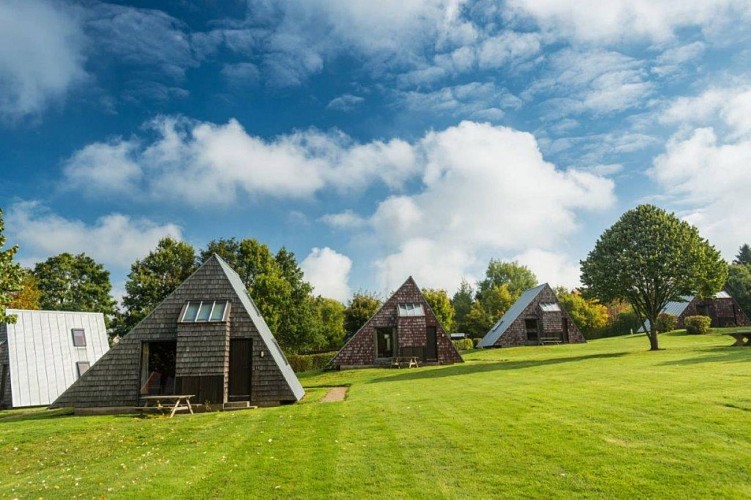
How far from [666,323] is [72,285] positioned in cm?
6692

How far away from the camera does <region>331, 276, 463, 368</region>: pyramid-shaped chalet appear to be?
35.0 m

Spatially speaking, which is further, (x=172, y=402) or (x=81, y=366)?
(x=81, y=366)

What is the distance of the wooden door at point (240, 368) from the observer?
19.3 metres

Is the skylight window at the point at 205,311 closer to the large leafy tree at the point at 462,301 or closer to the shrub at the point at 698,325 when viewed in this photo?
the shrub at the point at 698,325

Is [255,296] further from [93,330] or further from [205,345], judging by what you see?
[205,345]

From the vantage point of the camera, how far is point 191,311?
19.9m

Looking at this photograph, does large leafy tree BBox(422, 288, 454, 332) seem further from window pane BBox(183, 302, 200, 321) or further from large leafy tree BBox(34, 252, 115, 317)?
window pane BBox(183, 302, 200, 321)

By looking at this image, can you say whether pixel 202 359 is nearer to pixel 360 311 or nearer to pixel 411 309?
pixel 411 309

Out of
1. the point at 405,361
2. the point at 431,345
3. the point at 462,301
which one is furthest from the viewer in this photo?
the point at 462,301

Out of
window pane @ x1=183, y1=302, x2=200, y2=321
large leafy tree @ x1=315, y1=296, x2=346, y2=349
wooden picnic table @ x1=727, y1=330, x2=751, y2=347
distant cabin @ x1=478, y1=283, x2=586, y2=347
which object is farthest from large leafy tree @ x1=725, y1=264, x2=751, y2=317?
window pane @ x1=183, y1=302, x2=200, y2=321

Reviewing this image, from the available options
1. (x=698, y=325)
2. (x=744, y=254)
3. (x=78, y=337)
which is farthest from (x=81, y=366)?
(x=744, y=254)

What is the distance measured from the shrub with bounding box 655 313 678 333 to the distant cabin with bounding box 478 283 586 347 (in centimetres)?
894

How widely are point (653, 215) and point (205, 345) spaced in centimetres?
2689

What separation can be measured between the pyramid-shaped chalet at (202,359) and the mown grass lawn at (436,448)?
2.89m
